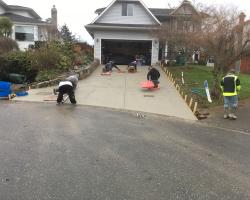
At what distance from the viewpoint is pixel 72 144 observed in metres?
7.57

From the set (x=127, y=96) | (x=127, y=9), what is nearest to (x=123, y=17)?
(x=127, y=9)

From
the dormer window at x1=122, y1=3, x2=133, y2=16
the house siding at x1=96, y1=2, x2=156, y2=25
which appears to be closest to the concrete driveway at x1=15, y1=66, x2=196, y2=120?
the house siding at x1=96, y1=2, x2=156, y2=25

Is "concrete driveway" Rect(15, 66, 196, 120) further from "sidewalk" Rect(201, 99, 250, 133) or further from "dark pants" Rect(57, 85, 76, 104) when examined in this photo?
"sidewalk" Rect(201, 99, 250, 133)

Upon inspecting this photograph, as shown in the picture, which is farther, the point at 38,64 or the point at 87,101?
the point at 38,64

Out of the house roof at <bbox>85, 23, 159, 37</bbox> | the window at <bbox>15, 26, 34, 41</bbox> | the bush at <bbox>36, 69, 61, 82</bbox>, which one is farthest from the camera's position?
the window at <bbox>15, 26, 34, 41</bbox>

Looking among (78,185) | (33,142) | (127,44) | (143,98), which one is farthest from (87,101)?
(127,44)

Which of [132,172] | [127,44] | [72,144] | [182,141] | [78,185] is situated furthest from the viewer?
[127,44]

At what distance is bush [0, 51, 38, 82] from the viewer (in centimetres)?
2258

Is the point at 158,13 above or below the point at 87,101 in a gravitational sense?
above

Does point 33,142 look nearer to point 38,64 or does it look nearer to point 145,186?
point 145,186

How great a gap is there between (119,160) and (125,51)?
28318 mm

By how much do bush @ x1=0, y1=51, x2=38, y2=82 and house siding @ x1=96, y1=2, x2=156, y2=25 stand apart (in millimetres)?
10453

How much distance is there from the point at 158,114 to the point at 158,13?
23.8 metres

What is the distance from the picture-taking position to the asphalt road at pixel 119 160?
5.07 meters
